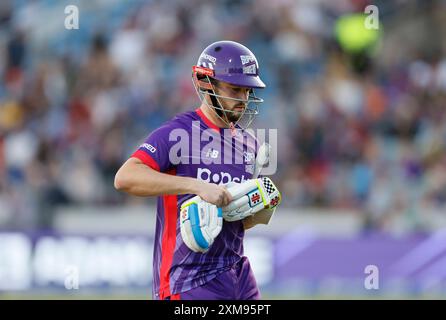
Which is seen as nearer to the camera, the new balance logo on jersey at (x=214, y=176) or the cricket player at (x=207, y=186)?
the cricket player at (x=207, y=186)

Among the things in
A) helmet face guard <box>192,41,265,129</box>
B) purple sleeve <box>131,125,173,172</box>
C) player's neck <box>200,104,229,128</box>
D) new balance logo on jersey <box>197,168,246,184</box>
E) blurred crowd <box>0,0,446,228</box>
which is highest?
blurred crowd <box>0,0,446,228</box>

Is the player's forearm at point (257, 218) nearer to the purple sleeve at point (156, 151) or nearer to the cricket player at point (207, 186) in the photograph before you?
the cricket player at point (207, 186)

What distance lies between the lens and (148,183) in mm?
5863

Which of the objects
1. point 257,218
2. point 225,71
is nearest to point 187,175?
point 257,218

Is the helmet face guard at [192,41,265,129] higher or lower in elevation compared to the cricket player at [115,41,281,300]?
higher

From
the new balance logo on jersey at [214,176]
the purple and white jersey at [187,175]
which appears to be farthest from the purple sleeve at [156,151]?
the new balance logo on jersey at [214,176]

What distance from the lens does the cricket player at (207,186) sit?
5.89 m

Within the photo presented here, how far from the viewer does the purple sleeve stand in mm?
5965

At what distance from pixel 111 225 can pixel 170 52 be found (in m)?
3.54

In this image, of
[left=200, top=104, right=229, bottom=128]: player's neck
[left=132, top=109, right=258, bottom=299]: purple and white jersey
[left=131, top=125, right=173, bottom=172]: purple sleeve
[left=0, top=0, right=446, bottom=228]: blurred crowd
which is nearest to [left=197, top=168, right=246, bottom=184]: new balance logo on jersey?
[left=132, top=109, right=258, bottom=299]: purple and white jersey

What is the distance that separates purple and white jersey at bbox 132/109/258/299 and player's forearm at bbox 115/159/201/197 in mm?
98

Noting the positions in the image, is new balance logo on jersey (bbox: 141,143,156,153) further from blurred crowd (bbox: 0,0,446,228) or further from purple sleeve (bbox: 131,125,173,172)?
blurred crowd (bbox: 0,0,446,228)

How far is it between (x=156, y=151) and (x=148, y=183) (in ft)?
0.74

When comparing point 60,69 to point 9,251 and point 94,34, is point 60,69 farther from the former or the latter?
point 9,251
